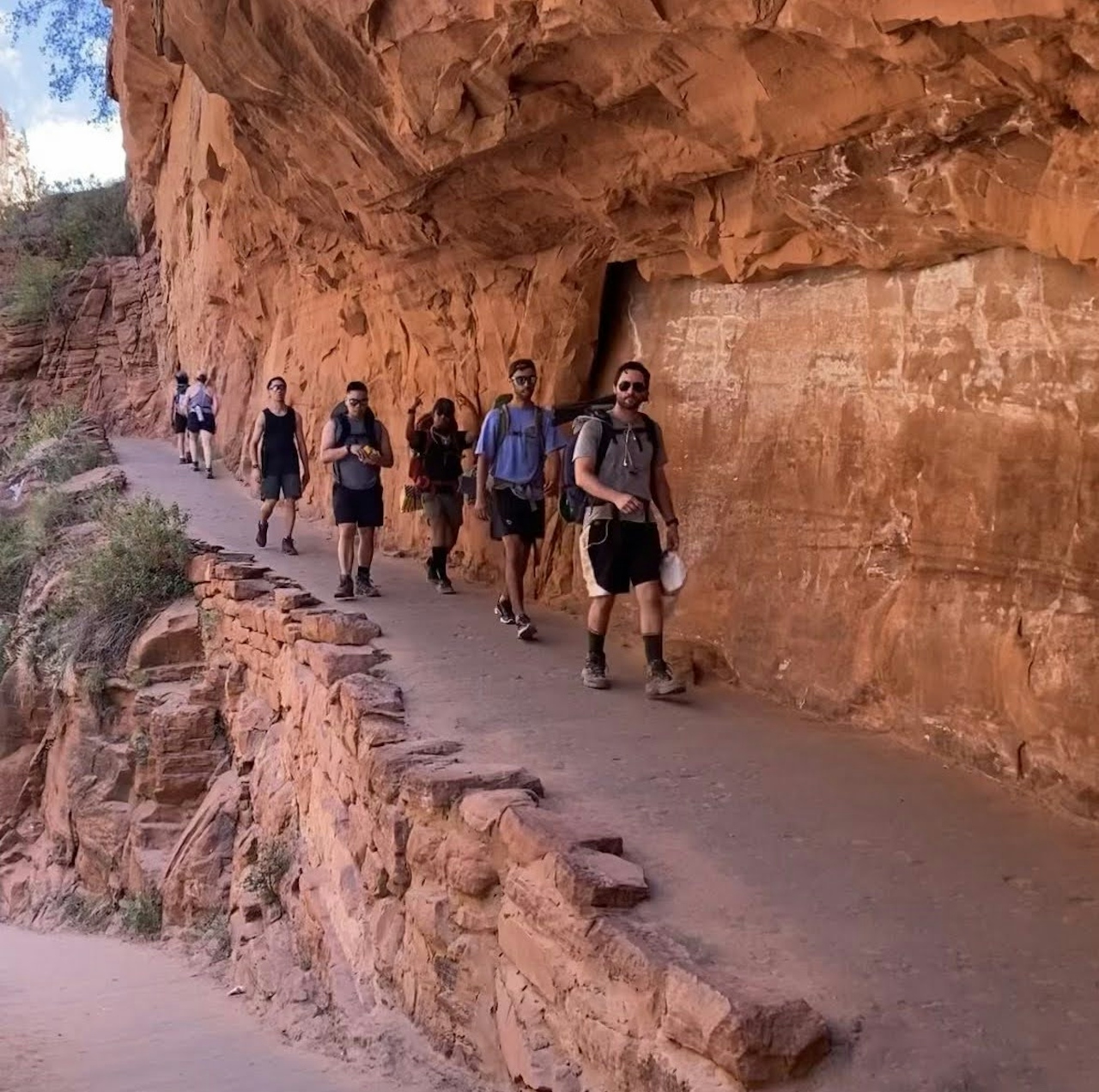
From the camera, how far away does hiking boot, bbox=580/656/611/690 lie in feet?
20.0

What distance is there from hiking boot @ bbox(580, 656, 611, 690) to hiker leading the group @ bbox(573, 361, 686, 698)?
236mm

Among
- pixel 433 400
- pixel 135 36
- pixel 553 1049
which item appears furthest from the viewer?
pixel 135 36

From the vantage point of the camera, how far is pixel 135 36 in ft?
56.8

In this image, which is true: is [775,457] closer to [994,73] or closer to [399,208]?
[994,73]

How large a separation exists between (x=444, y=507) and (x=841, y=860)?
202 inches

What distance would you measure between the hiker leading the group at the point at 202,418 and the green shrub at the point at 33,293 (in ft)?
24.6

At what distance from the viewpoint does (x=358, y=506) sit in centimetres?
821

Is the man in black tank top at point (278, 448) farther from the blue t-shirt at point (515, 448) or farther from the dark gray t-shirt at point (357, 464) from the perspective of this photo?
the blue t-shirt at point (515, 448)

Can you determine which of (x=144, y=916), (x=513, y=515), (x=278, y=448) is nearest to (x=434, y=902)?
(x=513, y=515)

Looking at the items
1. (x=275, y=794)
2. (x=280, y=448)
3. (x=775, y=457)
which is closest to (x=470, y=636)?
(x=275, y=794)

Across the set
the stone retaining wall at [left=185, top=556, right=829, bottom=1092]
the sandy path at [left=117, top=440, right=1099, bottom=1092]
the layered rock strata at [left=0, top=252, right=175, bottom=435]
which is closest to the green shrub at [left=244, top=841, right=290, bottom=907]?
the stone retaining wall at [left=185, top=556, right=829, bottom=1092]

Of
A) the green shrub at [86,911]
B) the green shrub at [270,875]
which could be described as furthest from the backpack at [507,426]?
the green shrub at [86,911]

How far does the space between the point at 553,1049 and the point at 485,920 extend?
670 millimetres

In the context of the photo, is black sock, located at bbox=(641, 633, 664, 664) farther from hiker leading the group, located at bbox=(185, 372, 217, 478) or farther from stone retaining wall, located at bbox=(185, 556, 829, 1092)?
hiker leading the group, located at bbox=(185, 372, 217, 478)
